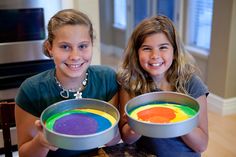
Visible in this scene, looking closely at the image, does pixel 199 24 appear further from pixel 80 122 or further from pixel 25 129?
pixel 80 122

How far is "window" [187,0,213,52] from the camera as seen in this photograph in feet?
12.2

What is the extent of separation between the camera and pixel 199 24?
12.6 ft

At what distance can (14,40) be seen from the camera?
2027mm

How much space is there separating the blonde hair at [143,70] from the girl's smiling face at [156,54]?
2 cm

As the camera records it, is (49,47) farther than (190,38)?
No

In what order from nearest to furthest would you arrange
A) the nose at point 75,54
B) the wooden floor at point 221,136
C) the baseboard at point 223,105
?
1. the nose at point 75,54
2. the wooden floor at point 221,136
3. the baseboard at point 223,105

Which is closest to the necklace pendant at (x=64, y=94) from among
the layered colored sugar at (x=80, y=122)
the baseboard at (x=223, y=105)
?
the layered colored sugar at (x=80, y=122)

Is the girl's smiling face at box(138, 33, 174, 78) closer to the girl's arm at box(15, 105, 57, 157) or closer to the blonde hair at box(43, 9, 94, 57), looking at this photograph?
the blonde hair at box(43, 9, 94, 57)

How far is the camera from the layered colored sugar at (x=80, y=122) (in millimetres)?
907

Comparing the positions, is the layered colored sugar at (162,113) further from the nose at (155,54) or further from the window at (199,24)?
the window at (199,24)

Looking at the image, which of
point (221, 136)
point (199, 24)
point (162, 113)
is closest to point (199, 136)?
point (162, 113)

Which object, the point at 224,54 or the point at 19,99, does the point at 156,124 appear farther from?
the point at 224,54

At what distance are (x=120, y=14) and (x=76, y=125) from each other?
483 centimetres

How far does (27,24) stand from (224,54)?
6.53ft
